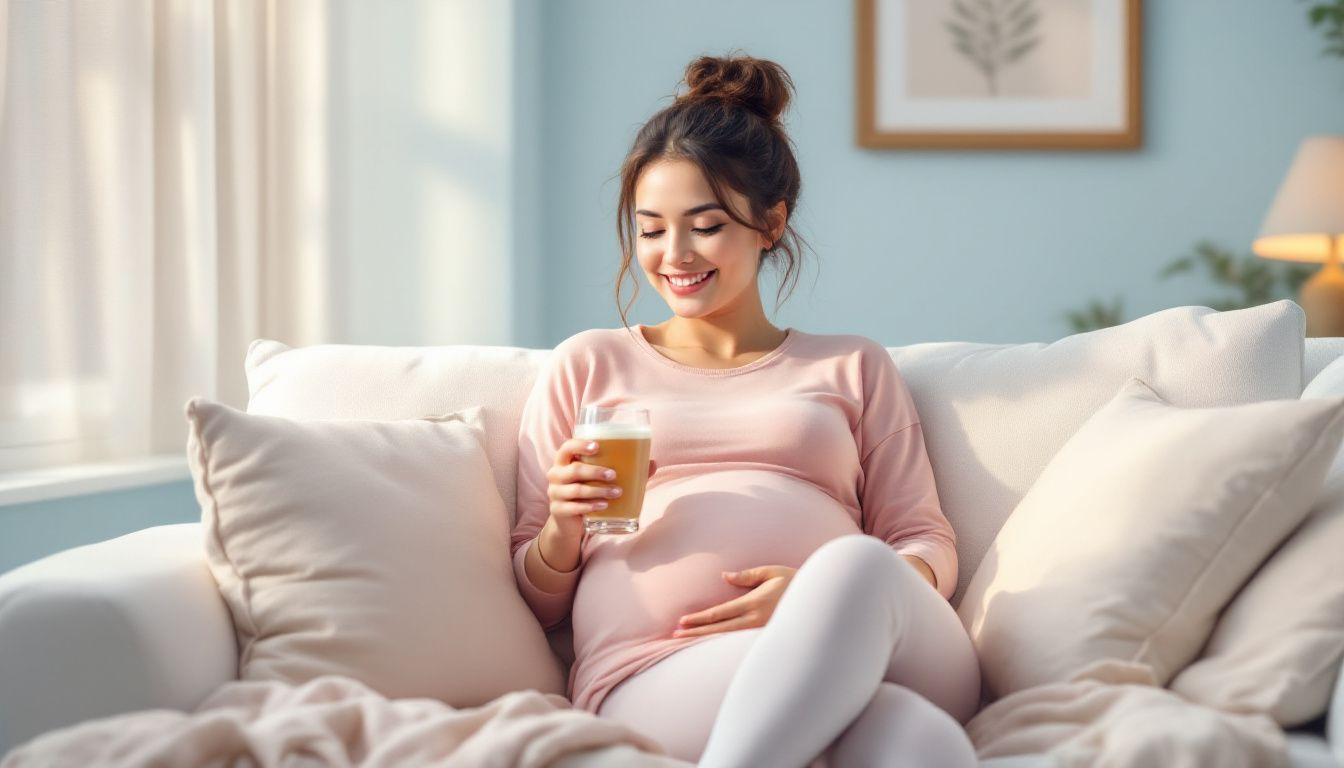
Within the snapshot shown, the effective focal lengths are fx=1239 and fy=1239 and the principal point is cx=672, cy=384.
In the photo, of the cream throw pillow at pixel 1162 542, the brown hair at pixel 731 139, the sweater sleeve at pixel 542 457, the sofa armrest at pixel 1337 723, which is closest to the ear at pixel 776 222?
the brown hair at pixel 731 139

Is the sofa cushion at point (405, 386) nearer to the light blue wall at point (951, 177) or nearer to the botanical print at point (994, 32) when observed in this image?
the light blue wall at point (951, 177)

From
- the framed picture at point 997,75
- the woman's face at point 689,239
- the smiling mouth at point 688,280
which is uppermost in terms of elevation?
the framed picture at point 997,75

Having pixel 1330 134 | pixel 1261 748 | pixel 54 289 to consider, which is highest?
pixel 1330 134

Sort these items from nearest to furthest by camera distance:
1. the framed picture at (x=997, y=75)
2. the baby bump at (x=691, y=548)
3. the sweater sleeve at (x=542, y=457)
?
the baby bump at (x=691, y=548) → the sweater sleeve at (x=542, y=457) → the framed picture at (x=997, y=75)

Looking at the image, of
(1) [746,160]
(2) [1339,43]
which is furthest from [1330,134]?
(1) [746,160]

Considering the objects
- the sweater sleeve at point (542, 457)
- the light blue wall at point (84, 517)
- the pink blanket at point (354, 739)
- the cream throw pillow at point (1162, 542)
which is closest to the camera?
the pink blanket at point (354, 739)

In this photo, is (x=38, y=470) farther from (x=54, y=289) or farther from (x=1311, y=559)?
(x=1311, y=559)

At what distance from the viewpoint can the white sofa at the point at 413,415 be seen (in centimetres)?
123

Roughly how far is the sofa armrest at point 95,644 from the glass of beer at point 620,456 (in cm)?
47

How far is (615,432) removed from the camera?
1.47m

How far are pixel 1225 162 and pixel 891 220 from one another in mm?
945

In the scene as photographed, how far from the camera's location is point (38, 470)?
2420 mm

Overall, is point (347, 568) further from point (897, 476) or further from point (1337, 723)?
point (1337, 723)

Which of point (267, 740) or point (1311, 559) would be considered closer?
point (267, 740)
